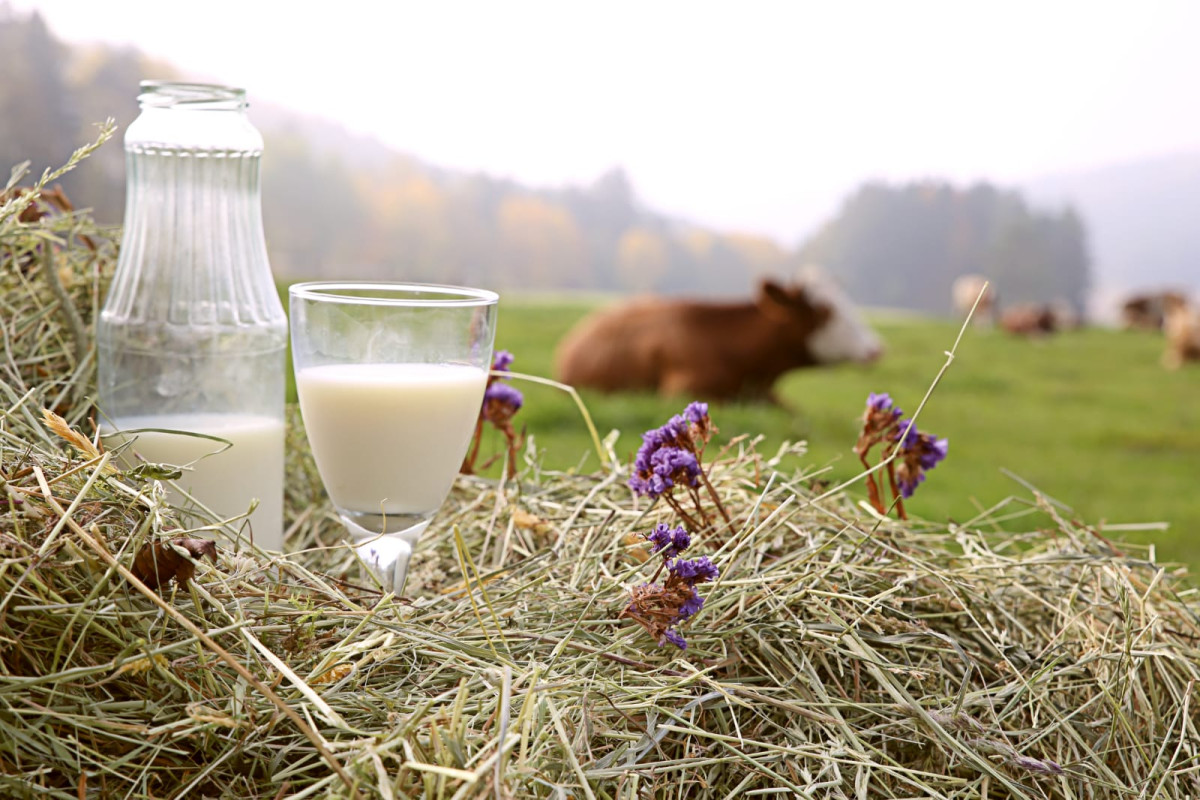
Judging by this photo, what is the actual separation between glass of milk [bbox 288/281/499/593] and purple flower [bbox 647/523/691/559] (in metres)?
0.36

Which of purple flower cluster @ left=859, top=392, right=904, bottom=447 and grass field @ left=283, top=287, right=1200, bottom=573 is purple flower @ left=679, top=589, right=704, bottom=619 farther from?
purple flower cluster @ left=859, top=392, right=904, bottom=447

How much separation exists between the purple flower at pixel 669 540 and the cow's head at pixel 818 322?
4723 millimetres

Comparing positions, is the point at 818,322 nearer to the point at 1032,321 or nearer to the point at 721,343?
the point at 721,343

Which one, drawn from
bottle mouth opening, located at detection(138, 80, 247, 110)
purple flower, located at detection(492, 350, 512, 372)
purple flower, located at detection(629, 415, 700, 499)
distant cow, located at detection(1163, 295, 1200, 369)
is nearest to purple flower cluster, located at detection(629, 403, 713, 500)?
purple flower, located at detection(629, 415, 700, 499)

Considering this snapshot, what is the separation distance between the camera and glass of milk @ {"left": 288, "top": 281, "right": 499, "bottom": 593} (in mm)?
1295

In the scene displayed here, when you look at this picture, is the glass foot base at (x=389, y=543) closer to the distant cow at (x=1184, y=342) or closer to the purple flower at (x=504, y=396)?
the purple flower at (x=504, y=396)

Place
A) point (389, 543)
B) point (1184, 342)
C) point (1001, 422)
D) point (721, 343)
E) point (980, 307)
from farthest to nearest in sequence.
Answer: point (980, 307)
point (1184, 342)
point (1001, 422)
point (721, 343)
point (389, 543)

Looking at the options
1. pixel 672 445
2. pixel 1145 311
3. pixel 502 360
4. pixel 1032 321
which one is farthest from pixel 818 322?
pixel 1145 311

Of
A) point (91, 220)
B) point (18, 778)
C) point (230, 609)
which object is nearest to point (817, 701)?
point (230, 609)

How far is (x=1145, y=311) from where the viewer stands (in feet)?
45.1

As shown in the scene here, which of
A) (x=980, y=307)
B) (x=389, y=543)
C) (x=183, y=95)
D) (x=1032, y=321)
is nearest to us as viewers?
(x=389, y=543)

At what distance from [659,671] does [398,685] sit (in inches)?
11.0

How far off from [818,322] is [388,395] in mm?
4785

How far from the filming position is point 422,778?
828 mm
